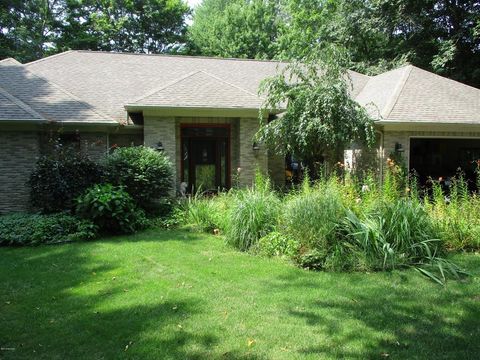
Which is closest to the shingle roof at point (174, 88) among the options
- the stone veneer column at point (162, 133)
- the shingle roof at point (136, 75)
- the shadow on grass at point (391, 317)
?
the shingle roof at point (136, 75)

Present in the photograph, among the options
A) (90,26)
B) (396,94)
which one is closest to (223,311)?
(396,94)

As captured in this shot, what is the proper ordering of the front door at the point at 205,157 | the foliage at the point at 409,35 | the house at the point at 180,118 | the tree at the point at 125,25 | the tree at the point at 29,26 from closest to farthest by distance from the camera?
the house at the point at 180,118 < the front door at the point at 205,157 < the foliage at the point at 409,35 < the tree at the point at 29,26 < the tree at the point at 125,25

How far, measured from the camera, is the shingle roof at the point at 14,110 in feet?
34.5

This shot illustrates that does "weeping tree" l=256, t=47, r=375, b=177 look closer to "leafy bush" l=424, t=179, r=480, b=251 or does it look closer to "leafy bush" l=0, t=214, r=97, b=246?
"leafy bush" l=424, t=179, r=480, b=251

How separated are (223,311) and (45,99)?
33.6 ft

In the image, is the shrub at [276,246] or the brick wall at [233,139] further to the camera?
the brick wall at [233,139]

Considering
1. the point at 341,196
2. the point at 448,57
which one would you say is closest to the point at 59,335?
the point at 341,196

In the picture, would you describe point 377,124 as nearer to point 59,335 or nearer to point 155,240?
point 155,240

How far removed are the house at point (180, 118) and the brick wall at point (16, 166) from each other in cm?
2

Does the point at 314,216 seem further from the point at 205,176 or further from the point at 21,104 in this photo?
the point at 21,104

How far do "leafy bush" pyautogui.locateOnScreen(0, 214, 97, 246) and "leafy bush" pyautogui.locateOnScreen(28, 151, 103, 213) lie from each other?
731 mm

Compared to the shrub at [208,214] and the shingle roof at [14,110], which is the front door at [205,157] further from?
the shingle roof at [14,110]

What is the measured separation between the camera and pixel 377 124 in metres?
12.2

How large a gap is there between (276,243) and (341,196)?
1441 millimetres
